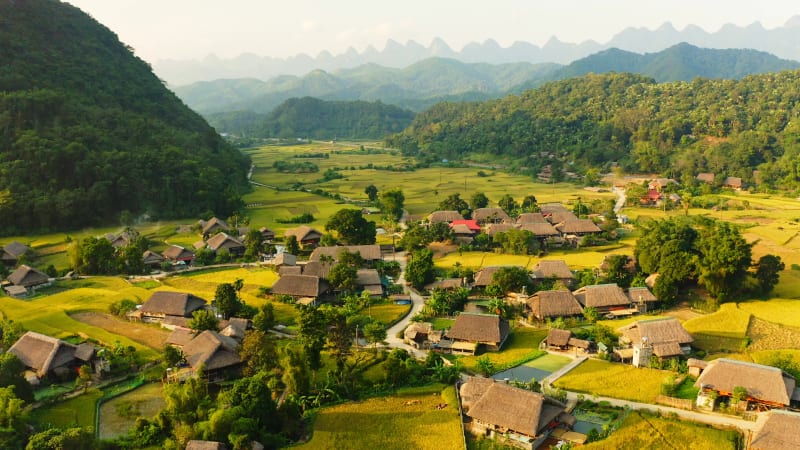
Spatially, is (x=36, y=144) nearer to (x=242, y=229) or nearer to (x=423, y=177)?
(x=242, y=229)

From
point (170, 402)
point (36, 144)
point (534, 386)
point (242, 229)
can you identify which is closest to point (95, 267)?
point (242, 229)

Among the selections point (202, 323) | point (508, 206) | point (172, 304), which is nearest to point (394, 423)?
point (202, 323)

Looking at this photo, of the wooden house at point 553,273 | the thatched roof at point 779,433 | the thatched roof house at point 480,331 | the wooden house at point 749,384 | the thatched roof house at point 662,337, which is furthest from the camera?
the wooden house at point 553,273

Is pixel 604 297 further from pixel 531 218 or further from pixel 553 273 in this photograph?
pixel 531 218

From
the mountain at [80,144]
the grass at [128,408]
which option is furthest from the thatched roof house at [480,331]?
the mountain at [80,144]

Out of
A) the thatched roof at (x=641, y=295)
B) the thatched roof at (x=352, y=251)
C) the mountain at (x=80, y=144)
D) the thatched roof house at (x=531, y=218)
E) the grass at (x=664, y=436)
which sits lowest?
the grass at (x=664, y=436)

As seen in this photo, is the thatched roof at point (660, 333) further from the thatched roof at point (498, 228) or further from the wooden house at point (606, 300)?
the thatched roof at point (498, 228)

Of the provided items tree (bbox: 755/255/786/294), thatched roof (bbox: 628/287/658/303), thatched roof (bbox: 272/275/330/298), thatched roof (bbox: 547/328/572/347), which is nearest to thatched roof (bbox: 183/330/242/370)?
thatched roof (bbox: 272/275/330/298)

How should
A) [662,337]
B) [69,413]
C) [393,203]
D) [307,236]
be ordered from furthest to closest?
[393,203], [307,236], [662,337], [69,413]
